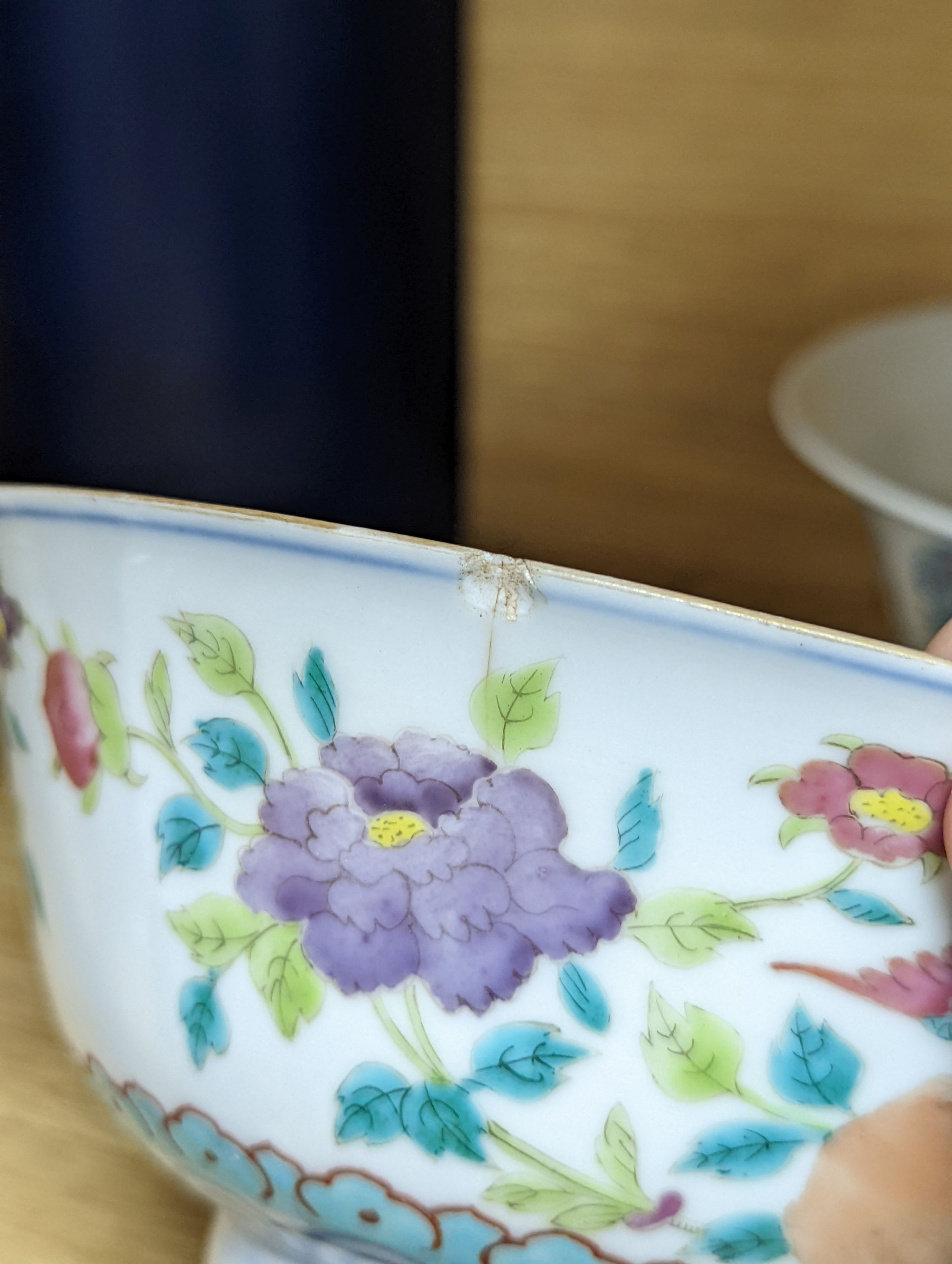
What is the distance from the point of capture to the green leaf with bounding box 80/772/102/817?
24 cm

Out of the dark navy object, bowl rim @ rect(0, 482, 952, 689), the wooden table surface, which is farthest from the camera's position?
the wooden table surface

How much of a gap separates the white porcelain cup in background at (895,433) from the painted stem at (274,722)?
13 cm

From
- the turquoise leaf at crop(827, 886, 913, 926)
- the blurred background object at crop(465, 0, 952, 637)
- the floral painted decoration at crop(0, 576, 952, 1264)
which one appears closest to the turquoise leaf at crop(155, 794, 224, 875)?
the floral painted decoration at crop(0, 576, 952, 1264)

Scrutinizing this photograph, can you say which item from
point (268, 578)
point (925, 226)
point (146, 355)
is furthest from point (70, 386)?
point (925, 226)

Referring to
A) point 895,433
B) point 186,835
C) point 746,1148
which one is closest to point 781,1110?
point 746,1148

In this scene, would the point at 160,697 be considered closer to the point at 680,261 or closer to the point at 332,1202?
the point at 332,1202

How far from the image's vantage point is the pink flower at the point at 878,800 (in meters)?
0.19

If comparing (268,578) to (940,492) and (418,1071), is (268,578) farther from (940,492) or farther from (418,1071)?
(940,492)

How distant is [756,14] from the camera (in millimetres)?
411

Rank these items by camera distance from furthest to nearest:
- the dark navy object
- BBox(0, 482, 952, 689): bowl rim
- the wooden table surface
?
the wooden table surface
the dark navy object
BBox(0, 482, 952, 689): bowl rim

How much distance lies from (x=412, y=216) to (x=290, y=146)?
0.19 ft

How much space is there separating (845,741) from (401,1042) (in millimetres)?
92

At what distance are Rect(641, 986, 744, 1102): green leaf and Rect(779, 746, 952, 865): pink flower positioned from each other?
0.04 metres

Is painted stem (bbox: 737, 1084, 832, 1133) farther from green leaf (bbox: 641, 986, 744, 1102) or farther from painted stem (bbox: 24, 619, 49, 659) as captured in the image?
painted stem (bbox: 24, 619, 49, 659)
